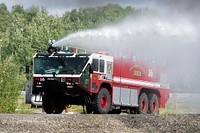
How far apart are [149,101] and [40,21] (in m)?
43.6

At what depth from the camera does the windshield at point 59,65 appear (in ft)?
80.5

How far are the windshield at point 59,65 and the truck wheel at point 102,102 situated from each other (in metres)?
1.54

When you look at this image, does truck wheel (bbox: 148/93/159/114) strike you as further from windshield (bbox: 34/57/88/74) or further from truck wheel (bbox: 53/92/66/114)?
windshield (bbox: 34/57/88/74)

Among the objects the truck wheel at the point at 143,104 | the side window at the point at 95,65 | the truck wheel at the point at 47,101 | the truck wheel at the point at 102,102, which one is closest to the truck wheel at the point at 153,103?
the truck wheel at the point at 143,104

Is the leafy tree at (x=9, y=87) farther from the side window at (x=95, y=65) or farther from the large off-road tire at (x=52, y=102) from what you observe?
the side window at (x=95, y=65)

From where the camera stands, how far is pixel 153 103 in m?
29.8

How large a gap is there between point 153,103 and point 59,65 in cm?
666

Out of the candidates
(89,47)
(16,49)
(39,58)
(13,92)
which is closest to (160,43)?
(89,47)

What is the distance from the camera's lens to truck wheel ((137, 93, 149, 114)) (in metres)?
28.5

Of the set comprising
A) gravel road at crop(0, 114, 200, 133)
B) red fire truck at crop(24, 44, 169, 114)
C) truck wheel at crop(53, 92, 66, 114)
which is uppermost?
red fire truck at crop(24, 44, 169, 114)

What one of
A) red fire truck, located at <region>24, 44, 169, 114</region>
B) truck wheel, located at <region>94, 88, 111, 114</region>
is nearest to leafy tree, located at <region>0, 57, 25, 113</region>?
red fire truck, located at <region>24, 44, 169, 114</region>

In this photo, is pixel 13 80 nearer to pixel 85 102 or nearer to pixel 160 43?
pixel 85 102

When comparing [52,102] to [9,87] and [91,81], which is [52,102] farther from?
[9,87]

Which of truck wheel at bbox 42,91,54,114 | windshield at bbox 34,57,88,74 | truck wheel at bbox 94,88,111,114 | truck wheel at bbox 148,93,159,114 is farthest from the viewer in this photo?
truck wheel at bbox 148,93,159,114
